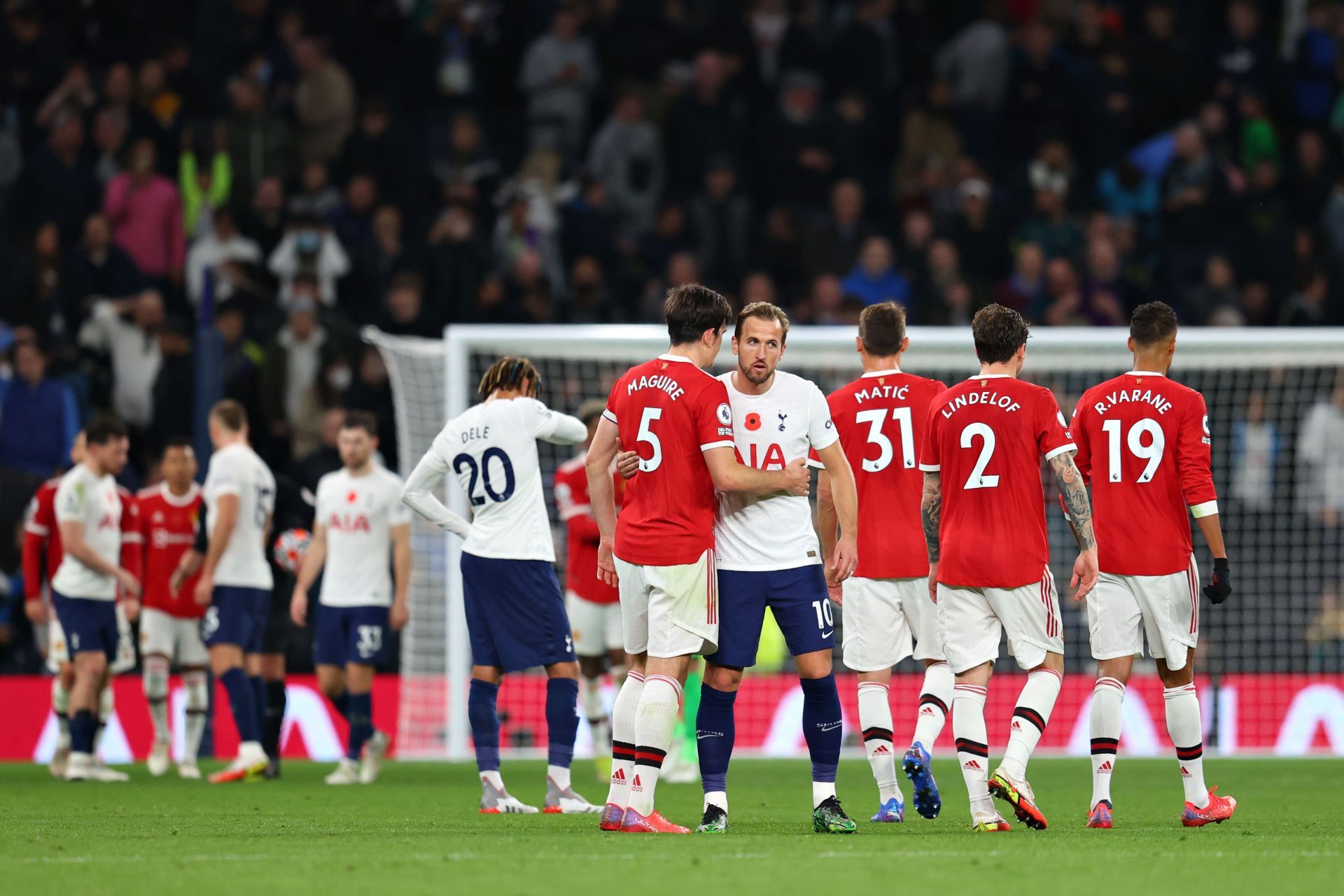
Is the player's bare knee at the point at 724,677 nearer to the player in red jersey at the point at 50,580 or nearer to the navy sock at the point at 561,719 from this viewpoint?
the navy sock at the point at 561,719

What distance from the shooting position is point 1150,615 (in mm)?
8578

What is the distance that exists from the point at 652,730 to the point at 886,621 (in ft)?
5.24

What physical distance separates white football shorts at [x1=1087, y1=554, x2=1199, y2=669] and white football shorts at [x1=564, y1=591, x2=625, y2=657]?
14.6 feet

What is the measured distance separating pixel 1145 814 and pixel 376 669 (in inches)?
313

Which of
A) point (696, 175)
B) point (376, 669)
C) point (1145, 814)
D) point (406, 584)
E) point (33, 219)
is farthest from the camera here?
point (696, 175)

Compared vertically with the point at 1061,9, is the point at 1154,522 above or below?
below

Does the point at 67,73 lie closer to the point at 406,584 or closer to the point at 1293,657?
the point at 406,584

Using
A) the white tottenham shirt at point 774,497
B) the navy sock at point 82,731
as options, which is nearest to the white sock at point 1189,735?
the white tottenham shirt at point 774,497

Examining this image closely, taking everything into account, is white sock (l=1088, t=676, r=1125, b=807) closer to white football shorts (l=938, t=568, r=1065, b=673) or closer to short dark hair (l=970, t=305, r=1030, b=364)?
white football shorts (l=938, t=568, r=1065, b=673)

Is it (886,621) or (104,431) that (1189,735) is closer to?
(886,621)

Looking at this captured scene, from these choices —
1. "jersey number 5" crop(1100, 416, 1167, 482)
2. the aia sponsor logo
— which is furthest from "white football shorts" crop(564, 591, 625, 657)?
"jersey number 5" crop(1100, 416, 1167, 482)

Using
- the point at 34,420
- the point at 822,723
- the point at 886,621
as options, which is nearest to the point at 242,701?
the point at 34,420

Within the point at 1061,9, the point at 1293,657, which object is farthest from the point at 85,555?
the point at 1061,9

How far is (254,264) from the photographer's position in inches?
699
